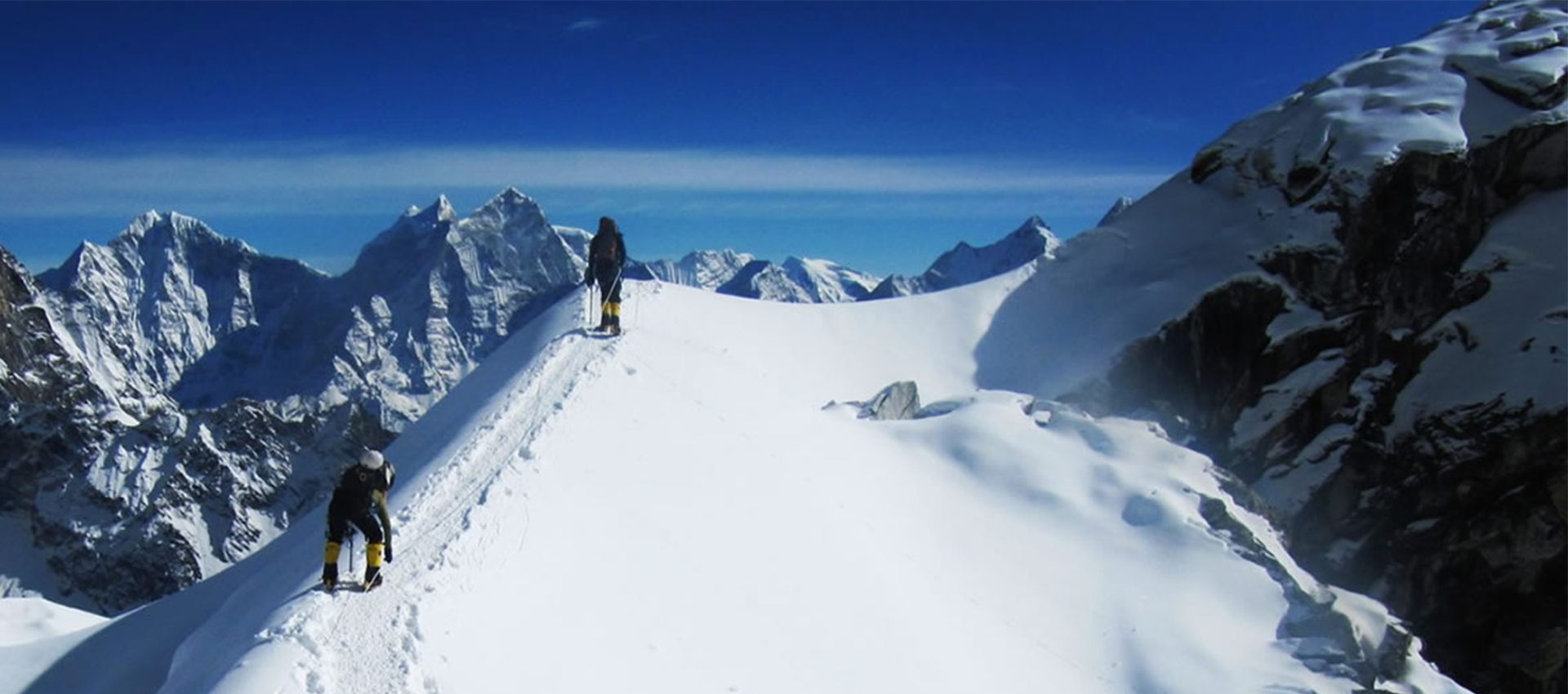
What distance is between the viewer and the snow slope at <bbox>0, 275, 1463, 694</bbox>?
13.4 m

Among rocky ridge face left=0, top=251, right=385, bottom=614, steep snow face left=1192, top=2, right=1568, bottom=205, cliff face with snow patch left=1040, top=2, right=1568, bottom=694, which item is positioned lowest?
rocky ridge face left=0, top=251, right=385, bottom=614

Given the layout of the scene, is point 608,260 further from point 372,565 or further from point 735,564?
point 372,565

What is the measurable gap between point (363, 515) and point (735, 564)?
6.04 m

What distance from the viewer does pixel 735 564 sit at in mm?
17078

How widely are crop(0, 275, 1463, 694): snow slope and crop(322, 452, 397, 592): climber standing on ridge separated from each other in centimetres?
37

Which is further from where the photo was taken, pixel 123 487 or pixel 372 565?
pixel 123 487

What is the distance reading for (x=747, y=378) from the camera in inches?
1128

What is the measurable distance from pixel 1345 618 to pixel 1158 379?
1609cm

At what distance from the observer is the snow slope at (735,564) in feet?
43.8

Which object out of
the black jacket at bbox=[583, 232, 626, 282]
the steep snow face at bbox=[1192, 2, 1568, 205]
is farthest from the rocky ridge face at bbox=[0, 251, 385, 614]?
the steep snow face at bbox=[1192, 2, 1568, 205]

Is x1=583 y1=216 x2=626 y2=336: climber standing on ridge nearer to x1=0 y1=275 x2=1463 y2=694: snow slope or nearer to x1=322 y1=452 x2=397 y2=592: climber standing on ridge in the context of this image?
x1=0 y1=275 x2=1463 y2=694: snow slope

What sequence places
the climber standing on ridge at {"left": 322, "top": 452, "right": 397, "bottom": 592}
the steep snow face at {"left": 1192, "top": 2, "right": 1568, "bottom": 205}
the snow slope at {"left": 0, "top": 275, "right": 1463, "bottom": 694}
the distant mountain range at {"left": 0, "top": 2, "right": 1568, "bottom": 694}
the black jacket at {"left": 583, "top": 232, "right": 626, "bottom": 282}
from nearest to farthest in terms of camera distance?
the snow slope at {"left": 0, "top": 275, "right": 1463, "bottom": 694}
the climber standing on ridge at {"left": 322, "top": 452, "right": 397, "bottom": 592}
the black jacket at {"left": 583, "top": 232, "right": 626, "bottom": 282}
the distant mountain range at {"left": 0, "top": 2, "right": 1568, "bottom": 694}
the steep snow face at {"left": 1192, "top": 2, "right": 1568, "bottom": 205}

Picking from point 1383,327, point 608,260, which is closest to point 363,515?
point 608,260

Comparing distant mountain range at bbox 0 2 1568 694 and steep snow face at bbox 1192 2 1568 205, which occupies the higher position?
steep snow face at bbox 1192 2 1568 205
